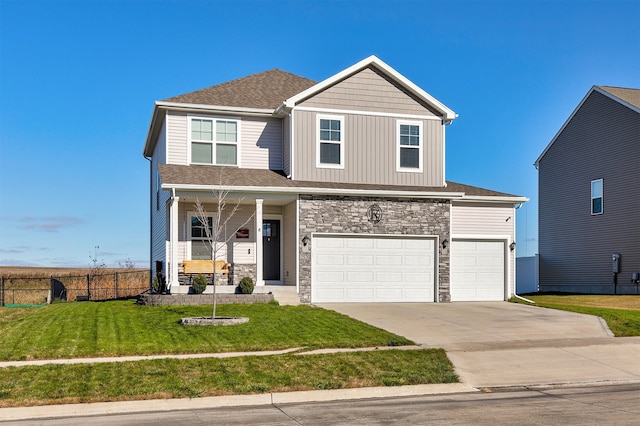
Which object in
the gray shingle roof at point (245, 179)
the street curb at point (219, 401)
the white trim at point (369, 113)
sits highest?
the white trim at point (369, 113)

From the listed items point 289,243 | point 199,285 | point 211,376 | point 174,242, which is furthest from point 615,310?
point 211,376

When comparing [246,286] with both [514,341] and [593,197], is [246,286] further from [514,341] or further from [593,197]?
[593,197]

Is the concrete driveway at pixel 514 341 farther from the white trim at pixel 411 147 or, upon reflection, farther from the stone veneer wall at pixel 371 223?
the white trim at pixel 411 147

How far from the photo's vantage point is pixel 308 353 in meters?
13.5

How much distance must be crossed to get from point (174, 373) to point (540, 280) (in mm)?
27521

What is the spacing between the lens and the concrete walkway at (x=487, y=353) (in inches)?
416

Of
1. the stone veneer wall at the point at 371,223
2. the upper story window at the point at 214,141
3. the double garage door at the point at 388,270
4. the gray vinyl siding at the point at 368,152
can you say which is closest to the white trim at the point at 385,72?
the gray vinyl siding at the point at 368,152

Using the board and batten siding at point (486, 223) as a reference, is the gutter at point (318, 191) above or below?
above

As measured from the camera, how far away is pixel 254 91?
25672 mm

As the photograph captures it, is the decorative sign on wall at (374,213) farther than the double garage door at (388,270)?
Yes

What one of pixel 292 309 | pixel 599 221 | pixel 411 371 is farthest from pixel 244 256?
pixel 599 221

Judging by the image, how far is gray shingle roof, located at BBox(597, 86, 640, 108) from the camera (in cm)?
2904

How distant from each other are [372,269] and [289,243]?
116 inches

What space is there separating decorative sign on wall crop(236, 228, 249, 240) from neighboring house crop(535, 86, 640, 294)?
1678 cm
